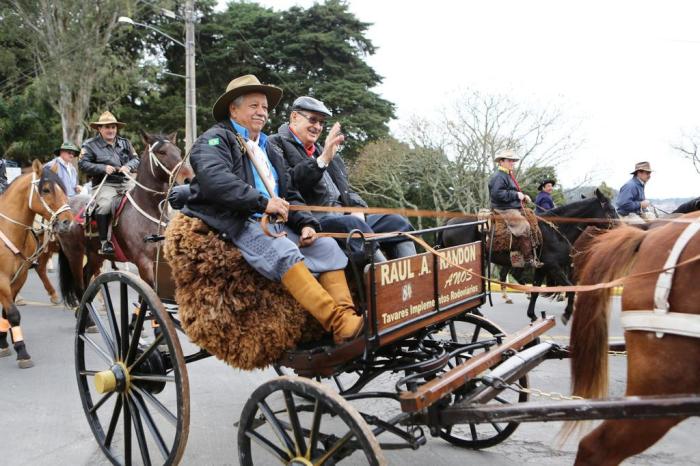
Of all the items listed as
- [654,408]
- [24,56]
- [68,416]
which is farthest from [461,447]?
[24,56]

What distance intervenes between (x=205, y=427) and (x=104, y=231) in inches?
128

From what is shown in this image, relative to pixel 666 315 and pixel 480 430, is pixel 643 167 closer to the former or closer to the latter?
pixel 480 430

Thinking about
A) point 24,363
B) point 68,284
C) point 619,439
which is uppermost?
point 68,284

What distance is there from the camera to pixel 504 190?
8.51 meters

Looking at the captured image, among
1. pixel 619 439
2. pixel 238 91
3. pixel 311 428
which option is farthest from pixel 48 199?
Answer: pixel 619 439

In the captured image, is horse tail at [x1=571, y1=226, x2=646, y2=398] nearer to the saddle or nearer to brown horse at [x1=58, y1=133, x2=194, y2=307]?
brown horse at [x1=58, y1=133, x2=194, y2=307]

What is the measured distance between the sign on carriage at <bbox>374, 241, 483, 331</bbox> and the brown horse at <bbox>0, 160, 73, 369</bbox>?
478cm

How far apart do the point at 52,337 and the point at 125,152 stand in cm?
258

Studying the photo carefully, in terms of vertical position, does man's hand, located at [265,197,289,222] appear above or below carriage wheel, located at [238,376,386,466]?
above

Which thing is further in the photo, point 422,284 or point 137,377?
point 137,377

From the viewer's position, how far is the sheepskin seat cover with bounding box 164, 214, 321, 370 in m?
2.96

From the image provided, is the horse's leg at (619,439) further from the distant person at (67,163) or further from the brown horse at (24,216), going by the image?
the distant person at (67,163)

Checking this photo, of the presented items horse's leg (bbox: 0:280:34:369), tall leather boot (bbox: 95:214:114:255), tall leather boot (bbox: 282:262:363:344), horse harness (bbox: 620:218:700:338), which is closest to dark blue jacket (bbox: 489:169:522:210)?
tall leather boot (bbox: 95:214:114:255)

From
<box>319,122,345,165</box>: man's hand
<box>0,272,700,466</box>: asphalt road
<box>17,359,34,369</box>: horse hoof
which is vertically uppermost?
<box>319,122,345,165</box>: man's hand
